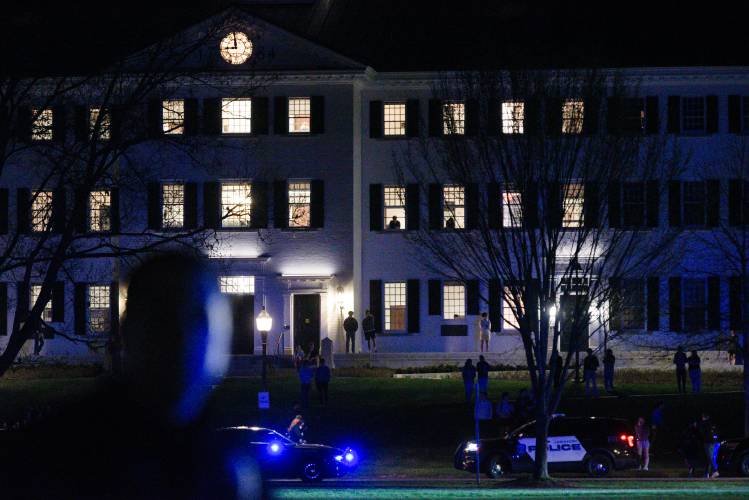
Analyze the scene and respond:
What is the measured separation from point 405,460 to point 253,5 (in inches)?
1096

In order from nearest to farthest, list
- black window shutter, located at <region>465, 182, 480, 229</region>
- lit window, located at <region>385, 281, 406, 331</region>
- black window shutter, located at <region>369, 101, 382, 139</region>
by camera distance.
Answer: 1. black window shutter, located at <region>465, 182, 480, 229</region>
2. lit window, located at <region>385, 281, 406, 331</region>
3. black window shutter, located at <region>369, 101, 382, 139</region>

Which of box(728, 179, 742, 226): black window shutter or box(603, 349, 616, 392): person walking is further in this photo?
box(728, 179, 742, 226): black window shutter

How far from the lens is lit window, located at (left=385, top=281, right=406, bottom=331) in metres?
48.7

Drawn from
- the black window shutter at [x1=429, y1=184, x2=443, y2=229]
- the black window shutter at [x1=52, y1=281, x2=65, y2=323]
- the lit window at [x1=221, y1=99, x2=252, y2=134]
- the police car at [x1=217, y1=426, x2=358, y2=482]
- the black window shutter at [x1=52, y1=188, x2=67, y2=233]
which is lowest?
the police car at [x1=217, y1=426, x2=358, y2=482]

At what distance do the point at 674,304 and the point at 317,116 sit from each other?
1483 centimetres

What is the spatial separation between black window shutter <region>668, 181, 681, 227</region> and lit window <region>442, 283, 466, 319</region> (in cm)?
806

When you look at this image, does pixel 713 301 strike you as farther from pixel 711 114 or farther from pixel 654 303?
pixel 711 114

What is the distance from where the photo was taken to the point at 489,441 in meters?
28.8

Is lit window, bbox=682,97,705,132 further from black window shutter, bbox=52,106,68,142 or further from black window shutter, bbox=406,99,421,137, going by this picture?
black window shutter, bbox=52,106,68,142

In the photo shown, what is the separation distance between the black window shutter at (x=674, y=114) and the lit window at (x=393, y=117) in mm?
9876

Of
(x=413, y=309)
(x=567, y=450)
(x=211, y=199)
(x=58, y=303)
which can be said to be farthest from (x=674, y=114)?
(x=58, y=303)

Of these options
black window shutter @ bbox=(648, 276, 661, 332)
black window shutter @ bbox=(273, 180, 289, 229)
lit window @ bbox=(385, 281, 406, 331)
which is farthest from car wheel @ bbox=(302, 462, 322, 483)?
black window shutter @ bbox=(648, 276, 661, 332)

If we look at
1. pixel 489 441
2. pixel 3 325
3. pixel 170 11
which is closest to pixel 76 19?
pixel 170 11

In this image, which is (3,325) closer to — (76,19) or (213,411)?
(76,19)
